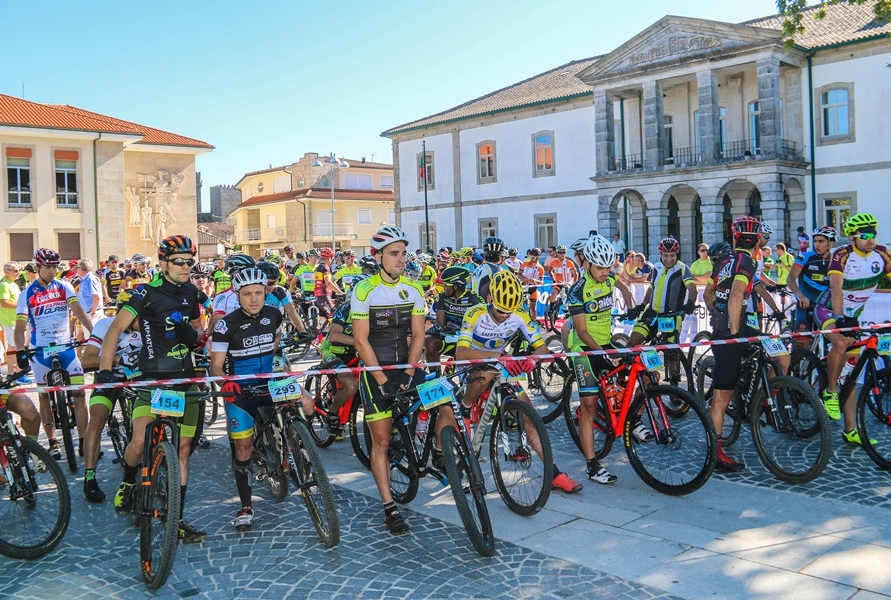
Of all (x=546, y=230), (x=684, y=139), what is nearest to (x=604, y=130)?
(x=684, y=139)

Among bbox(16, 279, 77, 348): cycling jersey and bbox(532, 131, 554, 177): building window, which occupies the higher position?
bbox(532, 131, 554, 177): building window

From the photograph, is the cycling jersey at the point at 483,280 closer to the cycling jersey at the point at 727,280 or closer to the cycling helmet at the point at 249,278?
the cycling jersey at the point at 727,280

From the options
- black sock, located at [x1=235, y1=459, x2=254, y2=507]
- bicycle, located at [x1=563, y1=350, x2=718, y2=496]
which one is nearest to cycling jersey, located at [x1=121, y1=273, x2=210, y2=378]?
black sock, located at [x1=235, y1=459, x2=254, y2=507]

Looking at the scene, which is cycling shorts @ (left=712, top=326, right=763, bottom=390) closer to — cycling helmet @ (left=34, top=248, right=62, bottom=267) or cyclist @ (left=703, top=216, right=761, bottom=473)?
cyclist @ (left=703, top=216, right=761, bottom=473)

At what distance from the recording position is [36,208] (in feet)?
127

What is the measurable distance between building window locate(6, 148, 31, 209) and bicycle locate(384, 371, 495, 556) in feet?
127

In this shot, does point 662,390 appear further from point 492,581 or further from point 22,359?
point 22,359

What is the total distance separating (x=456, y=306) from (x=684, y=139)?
3029 cm

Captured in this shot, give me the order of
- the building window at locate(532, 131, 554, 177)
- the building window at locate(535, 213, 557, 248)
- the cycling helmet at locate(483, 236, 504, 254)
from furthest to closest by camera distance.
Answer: the building window at locate(535, 213, 557, 248)
the building window at locate(532, 131, 554, 177)
the cycling helmet at locate(483, 236, 504, 254)

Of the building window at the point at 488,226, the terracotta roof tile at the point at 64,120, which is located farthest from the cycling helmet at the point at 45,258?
the building window at the point at 488,226

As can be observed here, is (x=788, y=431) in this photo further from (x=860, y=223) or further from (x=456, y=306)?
(x=456, y=306)

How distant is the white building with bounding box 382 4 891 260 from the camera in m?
30.5

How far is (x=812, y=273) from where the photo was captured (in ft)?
32.6

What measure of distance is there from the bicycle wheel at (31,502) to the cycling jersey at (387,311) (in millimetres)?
2300
